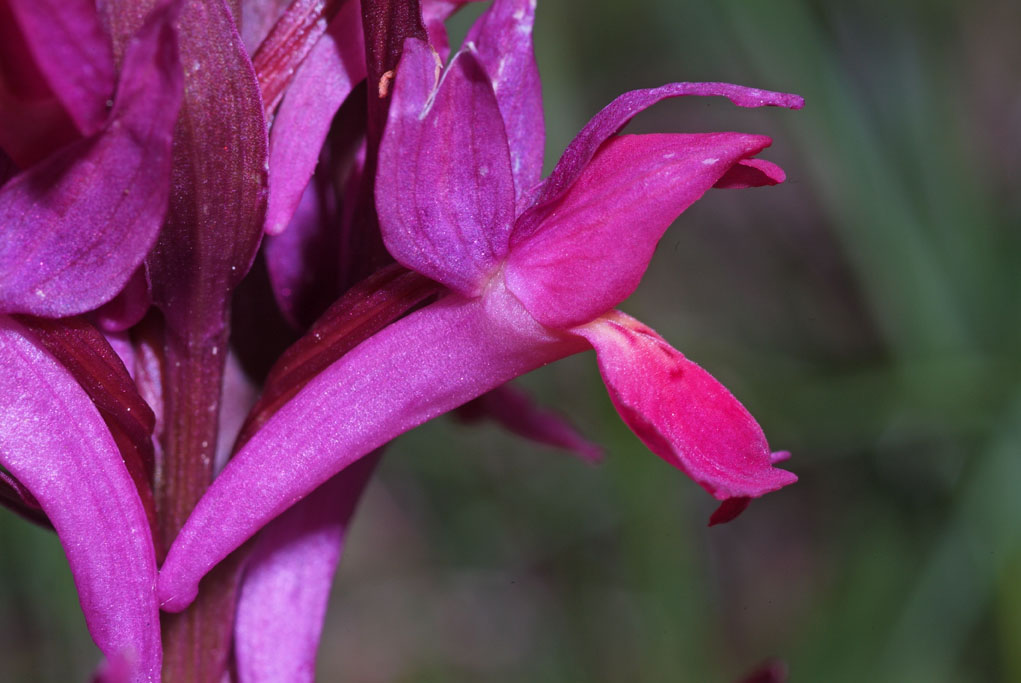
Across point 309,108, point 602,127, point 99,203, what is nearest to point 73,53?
point 99,203

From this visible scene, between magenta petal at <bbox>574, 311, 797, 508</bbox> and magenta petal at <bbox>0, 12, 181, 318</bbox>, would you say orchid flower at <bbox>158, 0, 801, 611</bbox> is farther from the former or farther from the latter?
magenta petal at <bbox>0, 12, 181, 318</bbox>

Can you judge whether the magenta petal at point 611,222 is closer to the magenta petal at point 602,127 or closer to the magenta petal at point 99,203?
the magenta petal at point 602,127

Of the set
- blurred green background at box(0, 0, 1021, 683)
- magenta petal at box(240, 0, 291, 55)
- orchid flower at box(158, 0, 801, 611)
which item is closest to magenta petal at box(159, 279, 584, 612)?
orchid flower at box(158, 0, 801, 611)

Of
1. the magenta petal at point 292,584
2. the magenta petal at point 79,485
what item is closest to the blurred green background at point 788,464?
the magenta petal at point 292,584

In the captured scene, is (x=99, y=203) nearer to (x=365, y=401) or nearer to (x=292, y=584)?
(x=365, y=401)

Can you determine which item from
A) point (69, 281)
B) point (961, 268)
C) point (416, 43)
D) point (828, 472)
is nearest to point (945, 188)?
point (961, 268)

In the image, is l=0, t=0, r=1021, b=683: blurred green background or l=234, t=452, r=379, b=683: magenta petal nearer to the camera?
l=234, t=452, r=379, b=683: magenta petal
